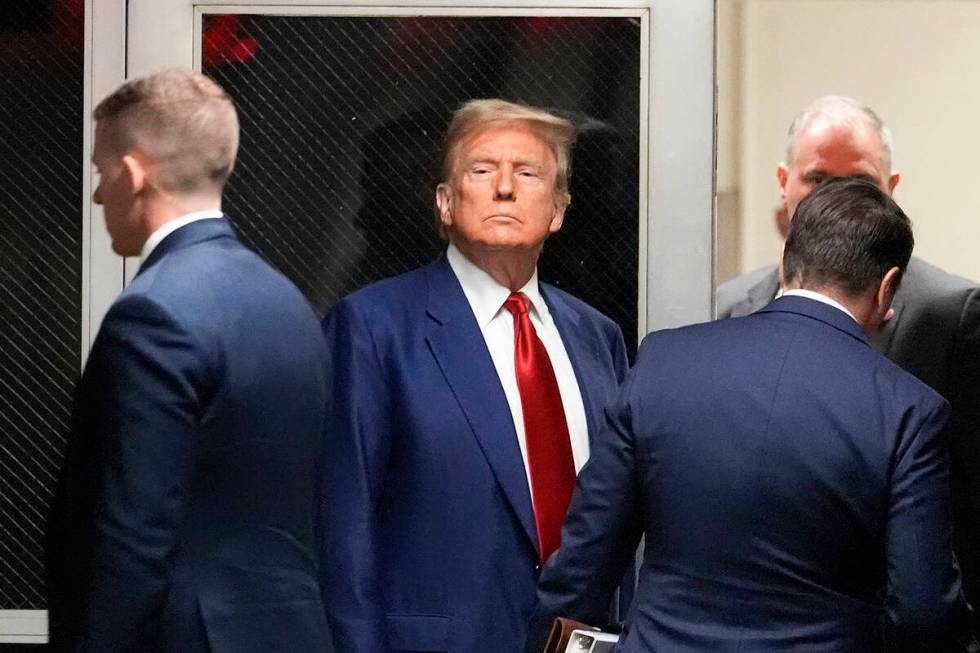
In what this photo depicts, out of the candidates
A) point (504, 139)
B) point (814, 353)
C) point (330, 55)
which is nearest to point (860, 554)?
point (814, 353)

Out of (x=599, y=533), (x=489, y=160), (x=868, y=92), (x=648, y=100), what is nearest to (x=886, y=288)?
(x=599, y=533)

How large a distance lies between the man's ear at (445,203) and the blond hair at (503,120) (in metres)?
0.02

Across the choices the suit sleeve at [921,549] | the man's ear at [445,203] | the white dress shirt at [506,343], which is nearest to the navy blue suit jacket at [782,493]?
the suit sleeve at [921,549]

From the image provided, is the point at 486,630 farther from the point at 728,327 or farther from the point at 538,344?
the point at 728,327

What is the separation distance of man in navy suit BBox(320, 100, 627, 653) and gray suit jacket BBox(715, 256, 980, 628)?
783 mm

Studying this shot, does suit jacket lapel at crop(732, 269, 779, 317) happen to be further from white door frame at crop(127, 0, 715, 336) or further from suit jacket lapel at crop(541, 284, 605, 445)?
suit jacket lapel at crop(541, 284, 605, 445)

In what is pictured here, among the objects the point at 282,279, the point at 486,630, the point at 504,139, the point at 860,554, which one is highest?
the point at 504,139

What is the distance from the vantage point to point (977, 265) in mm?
5594

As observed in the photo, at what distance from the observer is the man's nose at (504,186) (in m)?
3.13

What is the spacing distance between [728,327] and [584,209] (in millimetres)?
1011

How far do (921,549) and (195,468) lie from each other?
1071mm

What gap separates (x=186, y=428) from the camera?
2193 mm

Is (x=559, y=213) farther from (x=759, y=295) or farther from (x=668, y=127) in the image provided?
(x=759, y=295)

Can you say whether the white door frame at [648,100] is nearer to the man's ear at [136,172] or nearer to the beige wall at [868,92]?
the man's ear at [136,172]
